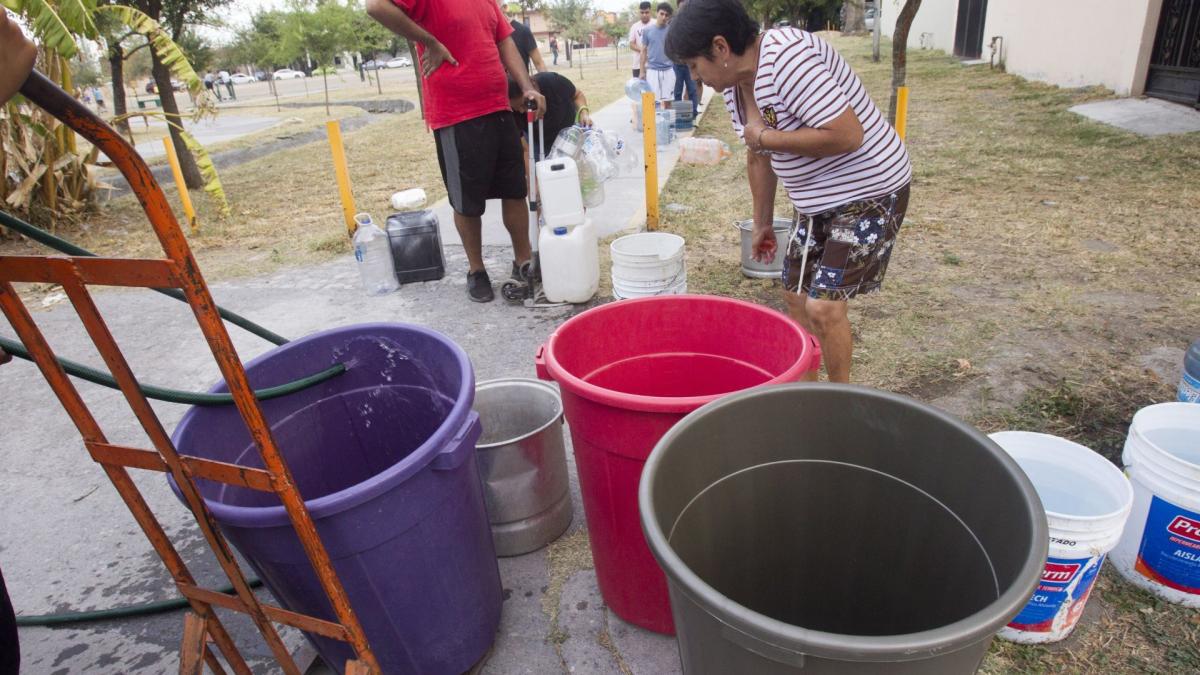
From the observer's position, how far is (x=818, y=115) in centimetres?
204

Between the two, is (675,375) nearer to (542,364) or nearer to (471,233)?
(542,364)

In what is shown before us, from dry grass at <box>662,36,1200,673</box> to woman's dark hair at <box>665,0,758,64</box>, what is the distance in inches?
65.9

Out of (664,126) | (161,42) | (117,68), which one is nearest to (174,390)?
(161,42)

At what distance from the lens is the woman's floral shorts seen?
2.25 metres

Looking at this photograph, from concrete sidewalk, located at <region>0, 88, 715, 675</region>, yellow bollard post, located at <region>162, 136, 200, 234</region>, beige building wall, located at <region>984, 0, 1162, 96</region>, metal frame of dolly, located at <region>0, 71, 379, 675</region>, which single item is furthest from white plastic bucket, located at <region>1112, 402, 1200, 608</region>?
beige building wall, located at <region>984, 0, 1162, 96</region>

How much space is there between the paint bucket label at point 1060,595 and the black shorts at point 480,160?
3235mm

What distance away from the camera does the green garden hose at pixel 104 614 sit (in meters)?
2.06

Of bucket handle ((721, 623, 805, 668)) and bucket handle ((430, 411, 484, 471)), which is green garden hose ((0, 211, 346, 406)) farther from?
bucket handle ((721, 623, 805, 668))

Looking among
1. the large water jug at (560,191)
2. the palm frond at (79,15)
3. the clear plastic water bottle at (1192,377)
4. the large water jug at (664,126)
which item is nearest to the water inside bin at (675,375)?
the clear plastic water bottle at (1192,377)

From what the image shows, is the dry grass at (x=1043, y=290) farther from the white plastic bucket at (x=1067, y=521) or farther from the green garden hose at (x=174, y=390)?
the green garden hose at (x=174, y=390)

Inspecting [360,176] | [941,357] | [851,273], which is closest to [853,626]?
[851,273]

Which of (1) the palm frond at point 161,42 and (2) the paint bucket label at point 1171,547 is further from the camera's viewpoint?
(1) the palm frond at point 161,42

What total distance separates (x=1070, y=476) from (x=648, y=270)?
221cm

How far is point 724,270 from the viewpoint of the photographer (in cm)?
452
